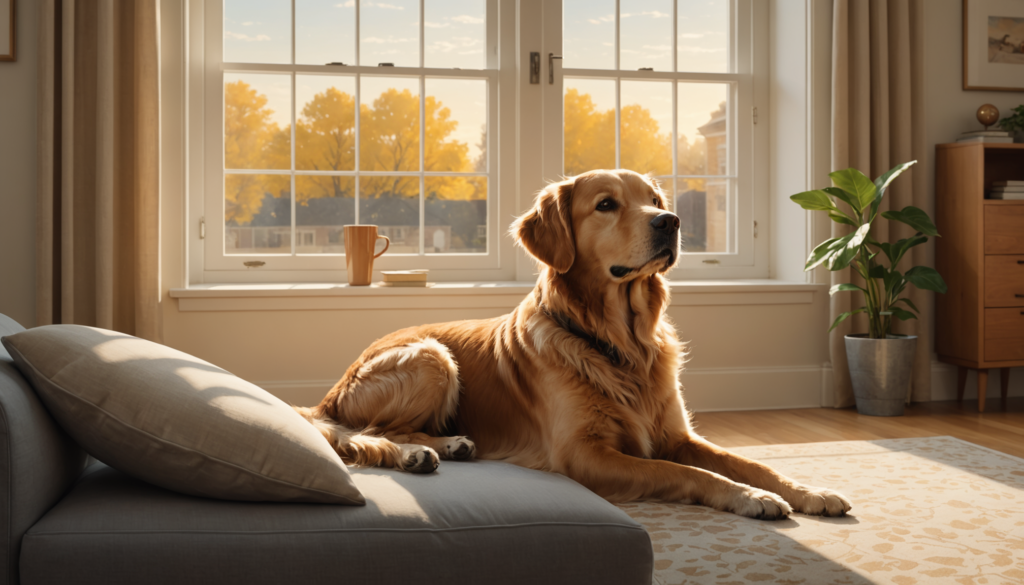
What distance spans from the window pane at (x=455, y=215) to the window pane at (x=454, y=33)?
0.55 meters

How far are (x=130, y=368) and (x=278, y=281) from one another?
2400mm

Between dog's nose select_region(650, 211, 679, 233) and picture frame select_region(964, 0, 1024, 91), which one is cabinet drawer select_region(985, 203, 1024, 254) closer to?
picture frame select_region(964, 0, 1024, 91)

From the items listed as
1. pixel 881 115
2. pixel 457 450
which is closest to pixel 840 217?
pixel 881 115

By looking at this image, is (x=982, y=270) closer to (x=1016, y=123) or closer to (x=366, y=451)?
(x=1016, y=123)

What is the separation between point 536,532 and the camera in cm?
109

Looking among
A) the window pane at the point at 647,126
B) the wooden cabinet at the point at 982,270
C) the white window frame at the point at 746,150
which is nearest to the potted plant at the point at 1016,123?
the wooden cabinet at the point at 982,270

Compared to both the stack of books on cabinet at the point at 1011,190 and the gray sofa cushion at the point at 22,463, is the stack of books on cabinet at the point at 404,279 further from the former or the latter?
the stack of books on cabinet at the point at 1011,190

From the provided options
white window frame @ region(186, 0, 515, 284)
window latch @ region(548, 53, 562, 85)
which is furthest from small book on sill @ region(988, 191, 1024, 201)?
white window frame @ region(186, 0, 515, 284)

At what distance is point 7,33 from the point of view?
2986 millimetres

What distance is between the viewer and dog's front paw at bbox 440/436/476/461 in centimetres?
177

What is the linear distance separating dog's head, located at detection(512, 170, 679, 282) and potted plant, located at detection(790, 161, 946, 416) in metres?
1.52

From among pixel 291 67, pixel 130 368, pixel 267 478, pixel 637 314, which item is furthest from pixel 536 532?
pixel 291 67

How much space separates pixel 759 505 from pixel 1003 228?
2540mm

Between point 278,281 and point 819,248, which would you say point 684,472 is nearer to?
point 819,248
